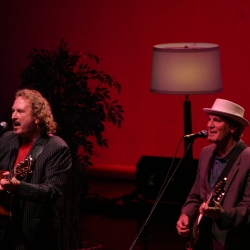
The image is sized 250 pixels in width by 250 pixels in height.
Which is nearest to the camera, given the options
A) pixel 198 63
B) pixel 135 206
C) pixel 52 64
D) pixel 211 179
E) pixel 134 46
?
pixel 211 179

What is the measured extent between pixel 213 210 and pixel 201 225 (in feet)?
1.16

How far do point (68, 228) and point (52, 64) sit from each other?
148cm

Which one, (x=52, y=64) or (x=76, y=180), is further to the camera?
(x=52, y=64)

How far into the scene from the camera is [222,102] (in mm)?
4203

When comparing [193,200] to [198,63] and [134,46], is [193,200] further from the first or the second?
[134,46]

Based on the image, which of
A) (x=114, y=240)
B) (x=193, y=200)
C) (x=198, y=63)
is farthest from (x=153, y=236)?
(x=193, y=200)

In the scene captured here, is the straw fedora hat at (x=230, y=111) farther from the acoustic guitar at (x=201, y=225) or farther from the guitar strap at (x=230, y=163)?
the acoustic guitar at (x=201, y=225)

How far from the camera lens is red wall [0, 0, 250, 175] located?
24.7 ft

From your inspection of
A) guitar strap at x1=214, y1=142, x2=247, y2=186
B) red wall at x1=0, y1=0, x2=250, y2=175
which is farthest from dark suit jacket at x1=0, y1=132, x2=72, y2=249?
red wall at x1=0, y1=0, x2=250, y2=175

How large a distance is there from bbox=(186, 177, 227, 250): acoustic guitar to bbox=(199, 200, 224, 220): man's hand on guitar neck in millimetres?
47

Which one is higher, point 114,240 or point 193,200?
point 193,200

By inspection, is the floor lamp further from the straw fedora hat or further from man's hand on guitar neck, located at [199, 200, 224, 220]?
man's hand on guitar neck, located at [199, 200, 224, 220]

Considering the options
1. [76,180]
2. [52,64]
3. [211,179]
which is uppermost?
[52,64]

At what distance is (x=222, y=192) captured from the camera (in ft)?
12.9
